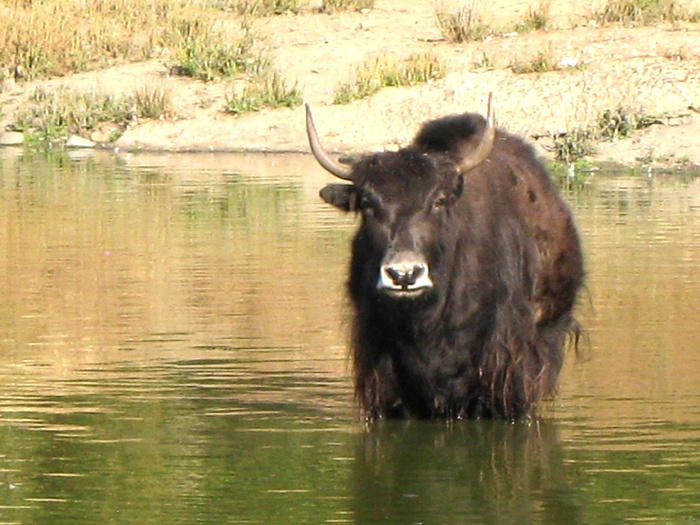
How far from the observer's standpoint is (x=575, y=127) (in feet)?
83.5

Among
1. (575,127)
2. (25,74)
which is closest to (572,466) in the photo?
(575,127)

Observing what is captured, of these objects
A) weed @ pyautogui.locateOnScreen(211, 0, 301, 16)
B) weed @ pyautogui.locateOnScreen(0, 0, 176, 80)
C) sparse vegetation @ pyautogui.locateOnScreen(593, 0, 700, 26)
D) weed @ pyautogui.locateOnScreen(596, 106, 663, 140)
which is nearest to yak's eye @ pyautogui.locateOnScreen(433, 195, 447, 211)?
weed @ pyautogui.locateOnScreen(596, 106, 663, 140)

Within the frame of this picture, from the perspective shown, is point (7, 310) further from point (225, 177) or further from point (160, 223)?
point (225, 177)

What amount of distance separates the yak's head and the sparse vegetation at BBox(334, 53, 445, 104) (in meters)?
17.8

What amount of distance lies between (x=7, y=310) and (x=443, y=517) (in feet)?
21.1

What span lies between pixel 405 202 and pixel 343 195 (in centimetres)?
42

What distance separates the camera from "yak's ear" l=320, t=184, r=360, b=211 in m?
9.70

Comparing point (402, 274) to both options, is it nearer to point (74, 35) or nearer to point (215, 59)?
point (215, 59)

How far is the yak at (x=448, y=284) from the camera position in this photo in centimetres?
950

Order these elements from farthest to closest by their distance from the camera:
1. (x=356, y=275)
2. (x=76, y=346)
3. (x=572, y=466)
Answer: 1. (x=76, y=346)
2. (x=356, y=275)
3. (x=572, y=466)

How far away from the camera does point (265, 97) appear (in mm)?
28000

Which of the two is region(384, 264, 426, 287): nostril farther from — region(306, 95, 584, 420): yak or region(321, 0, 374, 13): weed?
region(321, 0, 374, 13): weed

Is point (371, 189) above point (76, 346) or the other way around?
above

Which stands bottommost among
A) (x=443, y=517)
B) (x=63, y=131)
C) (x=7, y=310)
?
(x=63, y=131)
